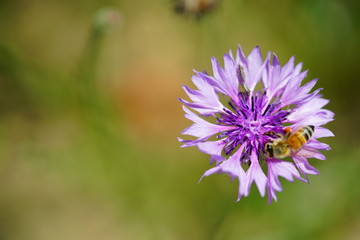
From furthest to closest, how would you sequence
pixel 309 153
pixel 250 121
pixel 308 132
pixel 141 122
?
pixel 141 122 < pixel 250 121 < pixel 309 153 < pixel 308 132

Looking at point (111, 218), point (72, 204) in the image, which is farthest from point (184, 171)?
point (72, 204)

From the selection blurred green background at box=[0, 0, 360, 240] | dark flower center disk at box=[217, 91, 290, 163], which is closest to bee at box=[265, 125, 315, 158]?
dark flower center disk at box=[217, 91, 290, 163]

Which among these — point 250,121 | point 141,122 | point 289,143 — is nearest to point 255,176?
point 289,143

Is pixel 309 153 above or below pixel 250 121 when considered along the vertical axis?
below

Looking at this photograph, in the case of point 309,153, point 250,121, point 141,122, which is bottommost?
point 309,153

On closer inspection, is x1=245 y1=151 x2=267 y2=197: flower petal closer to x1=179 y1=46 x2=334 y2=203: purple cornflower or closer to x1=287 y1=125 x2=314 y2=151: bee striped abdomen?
x1=179 y1=46 x2=334 y2=203: purple cornflower

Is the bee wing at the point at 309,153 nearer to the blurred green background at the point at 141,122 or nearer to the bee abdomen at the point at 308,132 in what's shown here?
the bee abdomen at the point at 308,132

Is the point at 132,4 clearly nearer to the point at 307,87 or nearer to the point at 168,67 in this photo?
the point at 168,67

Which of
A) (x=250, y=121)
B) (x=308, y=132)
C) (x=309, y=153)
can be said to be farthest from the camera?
(x=250, y=121)

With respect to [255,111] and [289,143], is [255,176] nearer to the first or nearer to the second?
[289,143]
